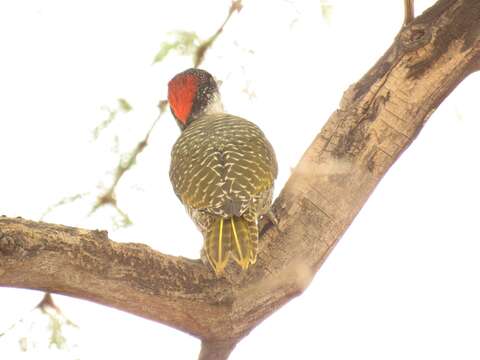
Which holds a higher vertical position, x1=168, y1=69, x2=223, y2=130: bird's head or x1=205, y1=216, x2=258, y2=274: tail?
x1=168, y1=69, x2=223, y2=130: bird's head

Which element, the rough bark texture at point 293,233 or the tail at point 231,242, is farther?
the tail at point 231,242

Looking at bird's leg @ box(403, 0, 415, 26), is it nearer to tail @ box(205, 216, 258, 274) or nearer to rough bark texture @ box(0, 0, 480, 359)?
rough bark texture @ box(0, 0, 480, 359)

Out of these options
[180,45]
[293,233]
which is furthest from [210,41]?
[293,233]

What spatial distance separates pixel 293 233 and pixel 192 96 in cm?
157

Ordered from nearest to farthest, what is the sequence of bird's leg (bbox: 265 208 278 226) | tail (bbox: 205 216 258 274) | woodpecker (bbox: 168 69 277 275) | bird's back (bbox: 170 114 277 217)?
tail (bbox: 205 216 258 274) → woodpecker (bbox: 168 69 277 275) → bird's leg (bbox: 265 208 278 226) → bird's back (bbox: 170 114 277 217)

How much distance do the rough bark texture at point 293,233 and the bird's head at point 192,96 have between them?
1.14 metres

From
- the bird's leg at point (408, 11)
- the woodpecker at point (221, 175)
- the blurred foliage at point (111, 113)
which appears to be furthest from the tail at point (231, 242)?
the bird's leg at point (408, 11)

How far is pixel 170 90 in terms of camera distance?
4355mm

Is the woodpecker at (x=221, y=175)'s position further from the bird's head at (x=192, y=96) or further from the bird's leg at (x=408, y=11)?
the bird's leg at (x=408, y=11)

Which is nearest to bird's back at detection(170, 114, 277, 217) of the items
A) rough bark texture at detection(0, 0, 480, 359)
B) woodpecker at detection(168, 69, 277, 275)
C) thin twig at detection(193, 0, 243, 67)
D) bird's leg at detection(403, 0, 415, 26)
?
woodpecker at detection(168, 69, 277, 275)

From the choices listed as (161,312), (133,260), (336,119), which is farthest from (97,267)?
(336,119)

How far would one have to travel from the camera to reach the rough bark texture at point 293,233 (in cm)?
265

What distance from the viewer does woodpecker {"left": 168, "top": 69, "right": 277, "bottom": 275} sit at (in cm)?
314

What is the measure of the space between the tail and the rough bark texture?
0.06 meters
